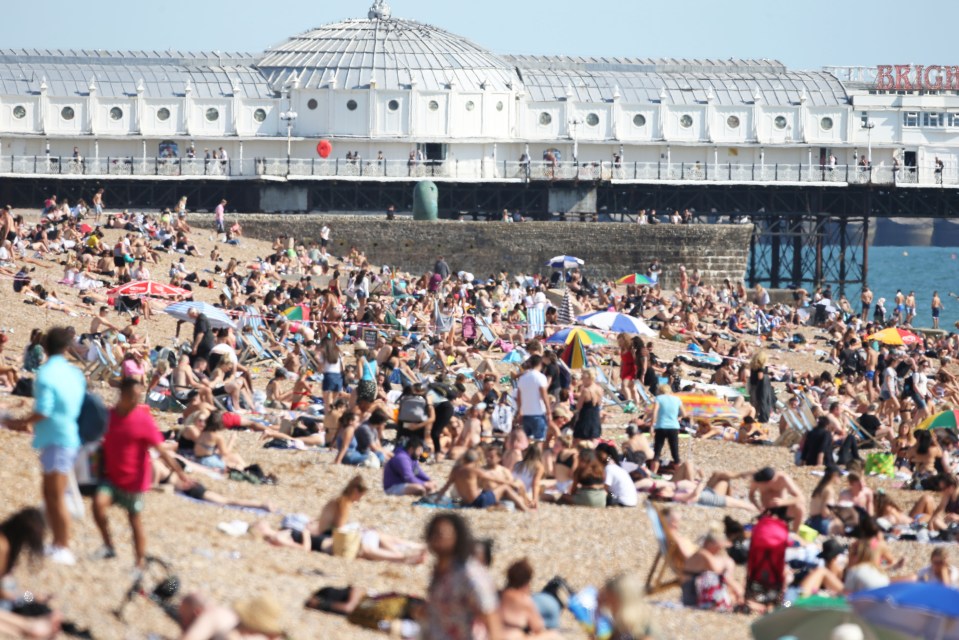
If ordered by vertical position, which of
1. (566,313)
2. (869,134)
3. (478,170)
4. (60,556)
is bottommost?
(566,313)

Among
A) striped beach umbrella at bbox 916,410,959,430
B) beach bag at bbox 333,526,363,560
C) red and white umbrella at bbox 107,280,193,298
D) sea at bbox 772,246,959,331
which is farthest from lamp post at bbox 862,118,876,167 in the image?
beach bag at bbox 333,526,363,560

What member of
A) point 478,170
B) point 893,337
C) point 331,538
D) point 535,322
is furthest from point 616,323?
point 478,170

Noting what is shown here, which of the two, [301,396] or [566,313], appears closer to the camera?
[301,396]

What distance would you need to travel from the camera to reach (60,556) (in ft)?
29.0

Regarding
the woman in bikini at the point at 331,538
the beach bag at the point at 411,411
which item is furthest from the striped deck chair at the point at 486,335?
the woman in bikini at the point at 331,538

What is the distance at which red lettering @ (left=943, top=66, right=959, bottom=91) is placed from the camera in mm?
50219

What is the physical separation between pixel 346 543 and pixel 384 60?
3601 cm

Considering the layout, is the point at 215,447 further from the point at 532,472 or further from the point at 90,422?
the point at 90,422

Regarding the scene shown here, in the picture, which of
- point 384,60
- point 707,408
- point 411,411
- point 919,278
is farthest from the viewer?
point 919,278

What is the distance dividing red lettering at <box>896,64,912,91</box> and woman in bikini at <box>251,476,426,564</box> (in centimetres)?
4101

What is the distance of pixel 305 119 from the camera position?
45.2 m

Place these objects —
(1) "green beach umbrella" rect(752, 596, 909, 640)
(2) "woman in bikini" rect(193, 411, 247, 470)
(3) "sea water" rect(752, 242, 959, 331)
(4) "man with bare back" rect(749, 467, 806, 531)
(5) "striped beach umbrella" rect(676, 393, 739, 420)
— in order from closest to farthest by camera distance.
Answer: (1) "green beach umbrella" rect(752, 596, 909, 640) < (4) "man with bare back" rect(749, 467, 806, 531) < (2) "woman in bikini" rect(193, 411, 247, 470) < (5) "striped beach umbrella" rect(676, 393, 739, 420) < (3) "sea water" rect(752, 242, 959, 331)

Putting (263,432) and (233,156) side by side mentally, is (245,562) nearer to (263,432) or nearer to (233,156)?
(263,432)

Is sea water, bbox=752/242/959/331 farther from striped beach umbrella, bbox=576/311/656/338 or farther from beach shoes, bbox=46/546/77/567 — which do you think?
beach shoes, bbox=46/546/77/567
